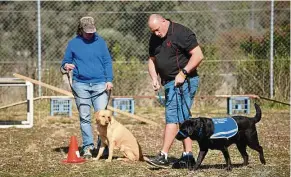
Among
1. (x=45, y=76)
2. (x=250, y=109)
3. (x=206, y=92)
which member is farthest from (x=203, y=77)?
(x=45, y=76)

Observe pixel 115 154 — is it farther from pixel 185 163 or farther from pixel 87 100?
pixel 185 163

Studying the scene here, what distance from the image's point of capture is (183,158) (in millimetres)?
7156

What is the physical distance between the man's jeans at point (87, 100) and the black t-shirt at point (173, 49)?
1041 millimetres

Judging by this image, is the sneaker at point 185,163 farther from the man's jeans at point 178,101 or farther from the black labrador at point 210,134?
the man's jeans at point 178,101

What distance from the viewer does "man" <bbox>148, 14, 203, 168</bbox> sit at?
698 cm

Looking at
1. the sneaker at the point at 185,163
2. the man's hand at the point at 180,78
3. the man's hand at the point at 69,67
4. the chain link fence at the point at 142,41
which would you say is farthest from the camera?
the chain link fence at the point at 142,41

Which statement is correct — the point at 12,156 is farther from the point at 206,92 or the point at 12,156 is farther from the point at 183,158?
the point at 206,92

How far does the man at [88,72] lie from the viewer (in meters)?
7.86

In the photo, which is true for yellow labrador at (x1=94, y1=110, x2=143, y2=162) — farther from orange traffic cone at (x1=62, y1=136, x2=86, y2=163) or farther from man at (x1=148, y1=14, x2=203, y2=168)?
man at (x1=148, y1=14, x2=203, y2=168)

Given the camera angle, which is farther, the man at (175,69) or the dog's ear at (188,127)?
the man at (175,69)

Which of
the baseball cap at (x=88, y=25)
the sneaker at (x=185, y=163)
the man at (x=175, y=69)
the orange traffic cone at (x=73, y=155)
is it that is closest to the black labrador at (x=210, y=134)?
the sneaker at (x=185, y=163)

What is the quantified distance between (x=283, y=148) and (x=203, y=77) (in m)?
6.26

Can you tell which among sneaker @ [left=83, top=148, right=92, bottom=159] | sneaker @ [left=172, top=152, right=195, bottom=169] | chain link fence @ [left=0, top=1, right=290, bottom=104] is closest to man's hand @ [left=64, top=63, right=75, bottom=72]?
sneaker @ [left=83, top=148, right=92, bottom=159]

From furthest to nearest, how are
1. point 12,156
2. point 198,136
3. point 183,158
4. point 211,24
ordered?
point 211,24 → point 12,156 → point 183,158 → point 198,136
